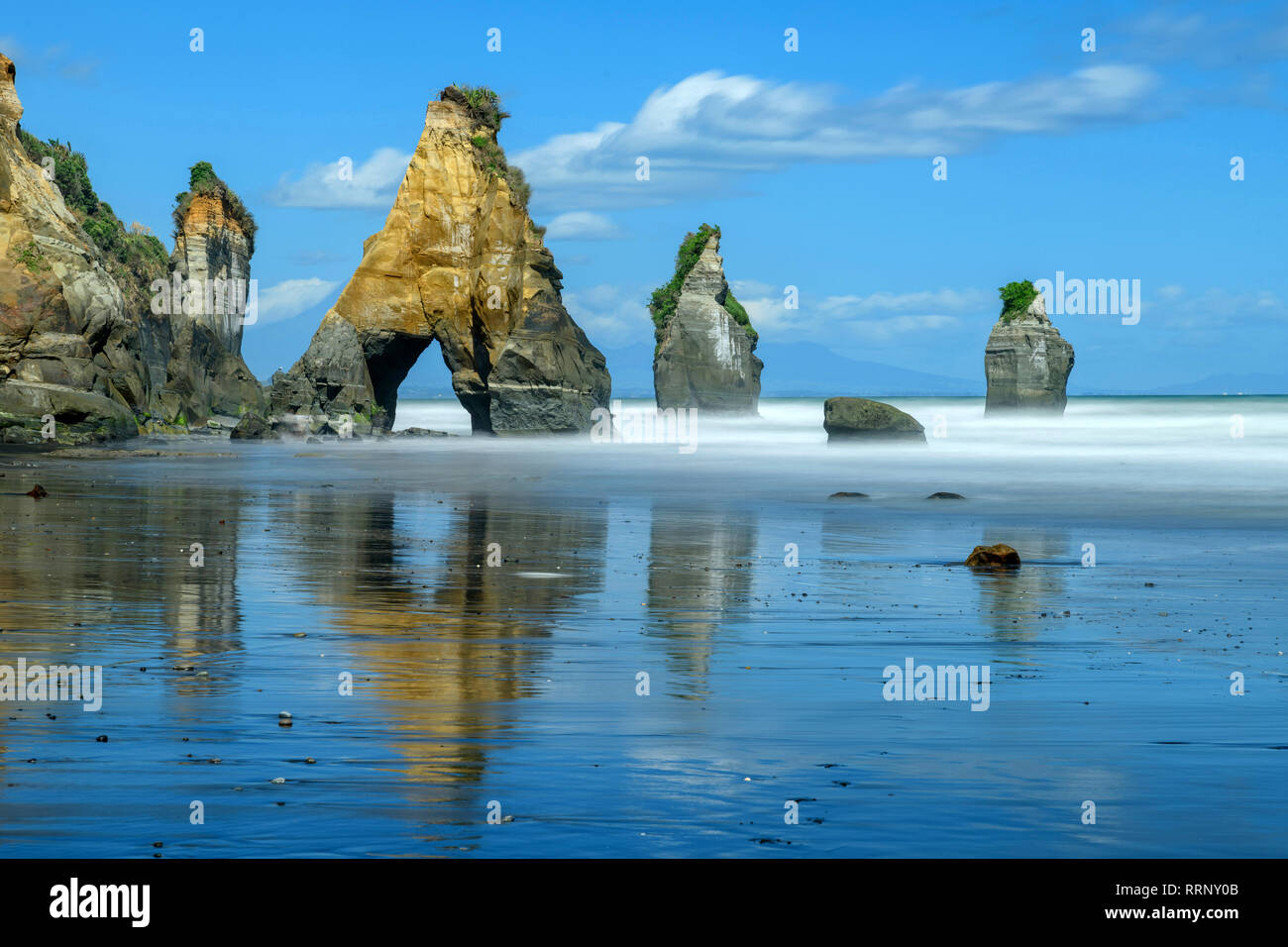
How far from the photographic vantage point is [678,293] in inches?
5217

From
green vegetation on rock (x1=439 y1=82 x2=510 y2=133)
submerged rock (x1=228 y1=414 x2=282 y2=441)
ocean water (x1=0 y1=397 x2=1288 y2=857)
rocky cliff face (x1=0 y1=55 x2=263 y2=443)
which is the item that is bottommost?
ocean water (x1=0 y1=397 x2=1288 y2=857)

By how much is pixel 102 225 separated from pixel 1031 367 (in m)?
73.1

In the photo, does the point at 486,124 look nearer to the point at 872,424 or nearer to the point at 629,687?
the point at 872,424

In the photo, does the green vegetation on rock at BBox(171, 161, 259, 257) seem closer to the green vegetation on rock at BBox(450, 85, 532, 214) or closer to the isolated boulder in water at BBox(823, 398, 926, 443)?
the green vegetation on rock at BBox(450, 85, 532, 214)

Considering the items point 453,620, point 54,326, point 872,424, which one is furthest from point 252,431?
point 453,620

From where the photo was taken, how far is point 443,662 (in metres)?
10.4

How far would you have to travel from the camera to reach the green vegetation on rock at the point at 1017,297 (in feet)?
389

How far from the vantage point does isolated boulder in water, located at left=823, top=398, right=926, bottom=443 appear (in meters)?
61.7

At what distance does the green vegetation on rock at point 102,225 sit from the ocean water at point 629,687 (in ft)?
255

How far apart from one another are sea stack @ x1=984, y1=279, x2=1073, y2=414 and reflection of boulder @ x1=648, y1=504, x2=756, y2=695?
9715cm

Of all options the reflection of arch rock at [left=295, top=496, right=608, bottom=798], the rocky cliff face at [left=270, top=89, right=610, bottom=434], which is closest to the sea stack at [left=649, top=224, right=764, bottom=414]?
the rocky cliff face at [left=270, top=89, right=610, bottom=434]

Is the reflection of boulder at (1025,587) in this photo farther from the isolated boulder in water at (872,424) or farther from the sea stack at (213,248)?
the sea stack at (213,248)

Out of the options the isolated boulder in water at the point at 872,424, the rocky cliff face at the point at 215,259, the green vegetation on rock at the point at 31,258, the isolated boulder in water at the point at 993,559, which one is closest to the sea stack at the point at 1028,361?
the isolated boulder in water at the point at 872,424

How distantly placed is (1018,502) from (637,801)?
2681 cm
